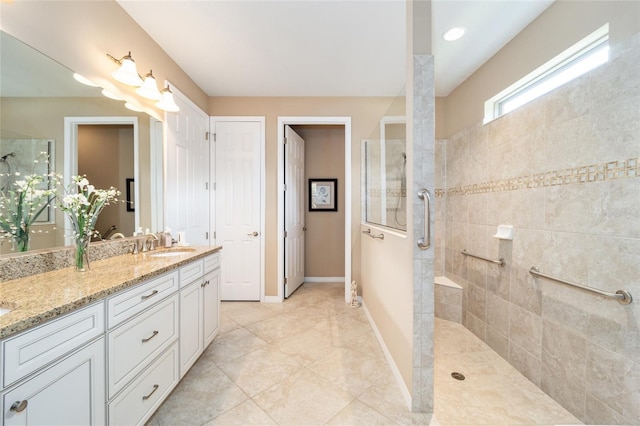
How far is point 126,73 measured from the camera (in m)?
1.78

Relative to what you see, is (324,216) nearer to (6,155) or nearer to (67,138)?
(67,138)

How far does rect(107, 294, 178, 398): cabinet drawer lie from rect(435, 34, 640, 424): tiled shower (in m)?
A: 2.40

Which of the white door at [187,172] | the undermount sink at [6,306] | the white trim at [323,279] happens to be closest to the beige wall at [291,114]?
the white door at [187,172]

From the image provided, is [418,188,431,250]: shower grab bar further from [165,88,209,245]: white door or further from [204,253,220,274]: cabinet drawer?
[165,88,209,245]: white door

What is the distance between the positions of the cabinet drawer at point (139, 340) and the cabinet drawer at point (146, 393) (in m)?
0.05

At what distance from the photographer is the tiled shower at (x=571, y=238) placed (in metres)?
1.23

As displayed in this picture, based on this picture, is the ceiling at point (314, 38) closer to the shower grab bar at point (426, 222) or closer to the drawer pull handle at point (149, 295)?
the shower grab bar at point (426, 222)

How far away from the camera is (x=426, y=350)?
144 cm

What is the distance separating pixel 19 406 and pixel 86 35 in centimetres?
203

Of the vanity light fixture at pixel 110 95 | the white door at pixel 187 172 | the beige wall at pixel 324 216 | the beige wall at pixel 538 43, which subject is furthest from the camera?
the beige wall at pixel 324 216

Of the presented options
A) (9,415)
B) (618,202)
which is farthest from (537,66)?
(9,415)

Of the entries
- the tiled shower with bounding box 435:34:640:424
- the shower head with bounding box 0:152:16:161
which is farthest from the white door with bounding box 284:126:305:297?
the shower head with bounding box 0:152:16:161

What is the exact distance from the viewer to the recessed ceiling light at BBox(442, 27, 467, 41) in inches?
78.9

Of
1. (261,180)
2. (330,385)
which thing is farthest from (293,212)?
(330,385)
